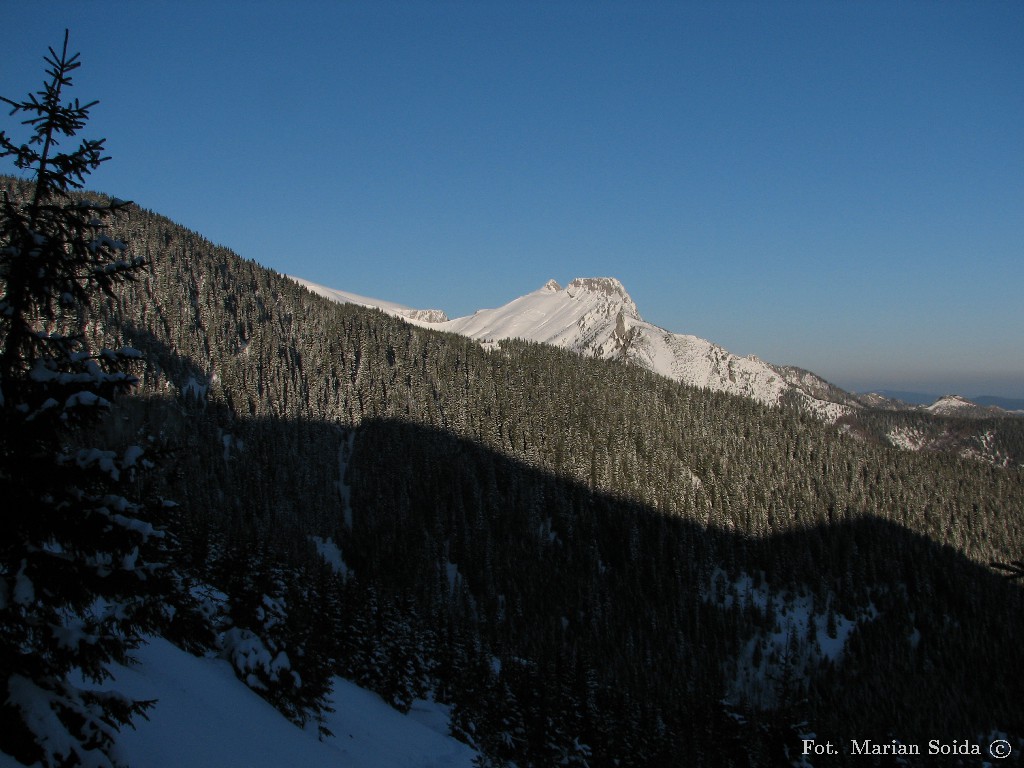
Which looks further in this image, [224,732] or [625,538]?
[625,538]

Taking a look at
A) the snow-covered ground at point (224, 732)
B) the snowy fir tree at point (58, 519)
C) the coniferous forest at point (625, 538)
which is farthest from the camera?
the coniferous forest at point (625, 538)

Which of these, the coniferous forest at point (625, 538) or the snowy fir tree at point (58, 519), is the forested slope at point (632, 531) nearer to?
the coniferous forest at point (625, 538)

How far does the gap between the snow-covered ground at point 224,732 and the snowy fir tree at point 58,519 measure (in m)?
1.09

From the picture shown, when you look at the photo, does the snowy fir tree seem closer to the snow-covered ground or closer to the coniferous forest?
the snow-covered ground

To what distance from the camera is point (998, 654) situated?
136000 millimetres

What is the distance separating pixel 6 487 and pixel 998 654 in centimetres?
17592

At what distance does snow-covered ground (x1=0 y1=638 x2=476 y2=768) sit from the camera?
1416cm

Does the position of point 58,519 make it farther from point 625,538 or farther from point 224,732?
point 625,538

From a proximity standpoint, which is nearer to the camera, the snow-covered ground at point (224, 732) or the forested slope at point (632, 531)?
the snow-covered ground at point (224, 732)

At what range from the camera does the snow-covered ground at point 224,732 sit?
1416 centimetres

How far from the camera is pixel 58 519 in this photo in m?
8.98

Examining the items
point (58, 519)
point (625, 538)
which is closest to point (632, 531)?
point (625, 538)

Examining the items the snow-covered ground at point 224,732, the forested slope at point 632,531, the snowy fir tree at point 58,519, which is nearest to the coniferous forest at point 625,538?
the forested slope at point 632,531

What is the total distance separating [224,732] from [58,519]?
34.6ft
